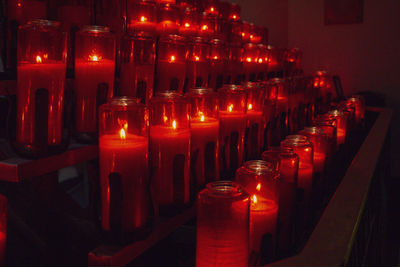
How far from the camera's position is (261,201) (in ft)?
2.80

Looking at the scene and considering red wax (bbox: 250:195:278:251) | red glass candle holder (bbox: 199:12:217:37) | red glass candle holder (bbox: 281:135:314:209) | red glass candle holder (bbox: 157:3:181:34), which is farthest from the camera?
red glass candle holder (bbox: 199:12:217:37)

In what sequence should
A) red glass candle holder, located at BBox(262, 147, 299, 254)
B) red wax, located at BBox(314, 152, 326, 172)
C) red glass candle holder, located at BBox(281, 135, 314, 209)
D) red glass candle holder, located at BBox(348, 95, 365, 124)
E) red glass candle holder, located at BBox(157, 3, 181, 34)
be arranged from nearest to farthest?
red glass candle holder, located at BBox(262, 147, 299, 254), red glass candle holder, located at BBox(281, 135, 314, 209), red wax, located at BBox(314, 152, 326, 172), red glass candle holder, located at BBox(157, 3, 181, 34), red glass candle holder, located at BBox(348, 95, 365, 124)

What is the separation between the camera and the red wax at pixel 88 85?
2.87 feet

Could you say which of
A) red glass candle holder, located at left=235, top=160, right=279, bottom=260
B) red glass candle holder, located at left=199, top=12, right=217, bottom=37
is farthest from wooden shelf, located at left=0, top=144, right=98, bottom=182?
red glass candle holder, located at left=199, top=12, right=217, bottom=37

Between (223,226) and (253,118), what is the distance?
2.02 ft

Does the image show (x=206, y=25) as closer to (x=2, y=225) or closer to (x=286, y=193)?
(x=286, y=193)

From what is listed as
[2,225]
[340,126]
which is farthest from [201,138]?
[340,126]

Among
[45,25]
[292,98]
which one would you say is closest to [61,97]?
[45,25]

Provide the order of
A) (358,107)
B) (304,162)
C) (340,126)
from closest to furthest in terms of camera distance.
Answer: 1. (304,162)
2. (340,126)
3. (358,107)

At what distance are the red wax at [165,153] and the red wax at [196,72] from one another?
428 mm

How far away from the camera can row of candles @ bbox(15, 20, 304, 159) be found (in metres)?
0.77

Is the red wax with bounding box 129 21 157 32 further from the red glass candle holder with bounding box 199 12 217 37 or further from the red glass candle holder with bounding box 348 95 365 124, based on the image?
the red glass candle holder with bounding box 348 95 365 124

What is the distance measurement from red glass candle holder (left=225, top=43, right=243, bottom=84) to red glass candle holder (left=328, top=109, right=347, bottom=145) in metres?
0.43

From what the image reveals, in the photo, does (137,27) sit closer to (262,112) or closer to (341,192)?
(262,112)
